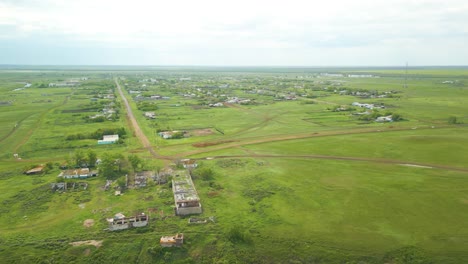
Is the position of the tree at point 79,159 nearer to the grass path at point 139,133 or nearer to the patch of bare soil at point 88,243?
the grass path at point 139,133

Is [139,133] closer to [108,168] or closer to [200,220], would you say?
[108,168]

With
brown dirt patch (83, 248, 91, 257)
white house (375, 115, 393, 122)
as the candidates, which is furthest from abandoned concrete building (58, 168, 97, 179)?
white house (375, 115, 393, 122)

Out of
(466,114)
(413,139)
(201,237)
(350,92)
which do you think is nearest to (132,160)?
(201,237)

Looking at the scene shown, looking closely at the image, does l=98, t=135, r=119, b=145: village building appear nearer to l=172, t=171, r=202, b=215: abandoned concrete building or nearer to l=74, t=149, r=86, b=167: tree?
l=74, t=149, r=86, b=167: tree

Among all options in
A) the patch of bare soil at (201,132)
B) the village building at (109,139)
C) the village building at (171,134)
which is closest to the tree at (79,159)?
the village building at (109,139)

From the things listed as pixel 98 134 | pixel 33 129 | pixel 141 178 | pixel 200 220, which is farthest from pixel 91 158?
pixel 33 129

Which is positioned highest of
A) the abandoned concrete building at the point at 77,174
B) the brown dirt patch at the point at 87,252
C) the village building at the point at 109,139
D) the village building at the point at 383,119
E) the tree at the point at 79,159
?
the village building at the point at 383,119

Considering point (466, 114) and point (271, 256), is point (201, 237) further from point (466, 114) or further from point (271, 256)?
point (466, 114)
